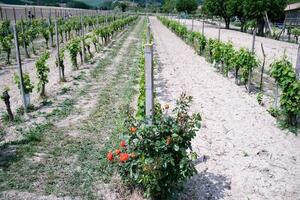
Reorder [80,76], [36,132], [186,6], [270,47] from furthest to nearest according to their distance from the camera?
[186,6] < [270,47] < [80,76] < [36,132]

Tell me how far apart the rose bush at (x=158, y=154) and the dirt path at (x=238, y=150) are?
696 mm

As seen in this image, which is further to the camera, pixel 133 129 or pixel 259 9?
Answer: pixel 259 9

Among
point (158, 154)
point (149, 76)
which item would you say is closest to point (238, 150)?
point (158, 154)

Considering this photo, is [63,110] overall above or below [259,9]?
below

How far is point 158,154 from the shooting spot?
372cm

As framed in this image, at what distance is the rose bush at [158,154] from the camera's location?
366 centimetres

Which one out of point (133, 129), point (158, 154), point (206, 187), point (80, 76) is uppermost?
point (133, 129)

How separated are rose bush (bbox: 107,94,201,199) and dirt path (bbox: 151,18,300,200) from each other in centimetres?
70

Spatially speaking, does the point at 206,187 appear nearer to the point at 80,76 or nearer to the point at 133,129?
the point at 133,129

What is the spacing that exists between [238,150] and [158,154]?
243cm

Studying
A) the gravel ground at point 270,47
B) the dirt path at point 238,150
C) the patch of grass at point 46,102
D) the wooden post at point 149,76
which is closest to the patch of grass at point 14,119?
the patch of grass at point 46,102

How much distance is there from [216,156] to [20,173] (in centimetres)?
319

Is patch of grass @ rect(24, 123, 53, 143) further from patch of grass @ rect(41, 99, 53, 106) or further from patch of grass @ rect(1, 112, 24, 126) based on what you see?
patch of grass @ rect(41, 99, 53, 106)

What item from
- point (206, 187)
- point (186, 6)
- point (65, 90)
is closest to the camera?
point (206, 187)
